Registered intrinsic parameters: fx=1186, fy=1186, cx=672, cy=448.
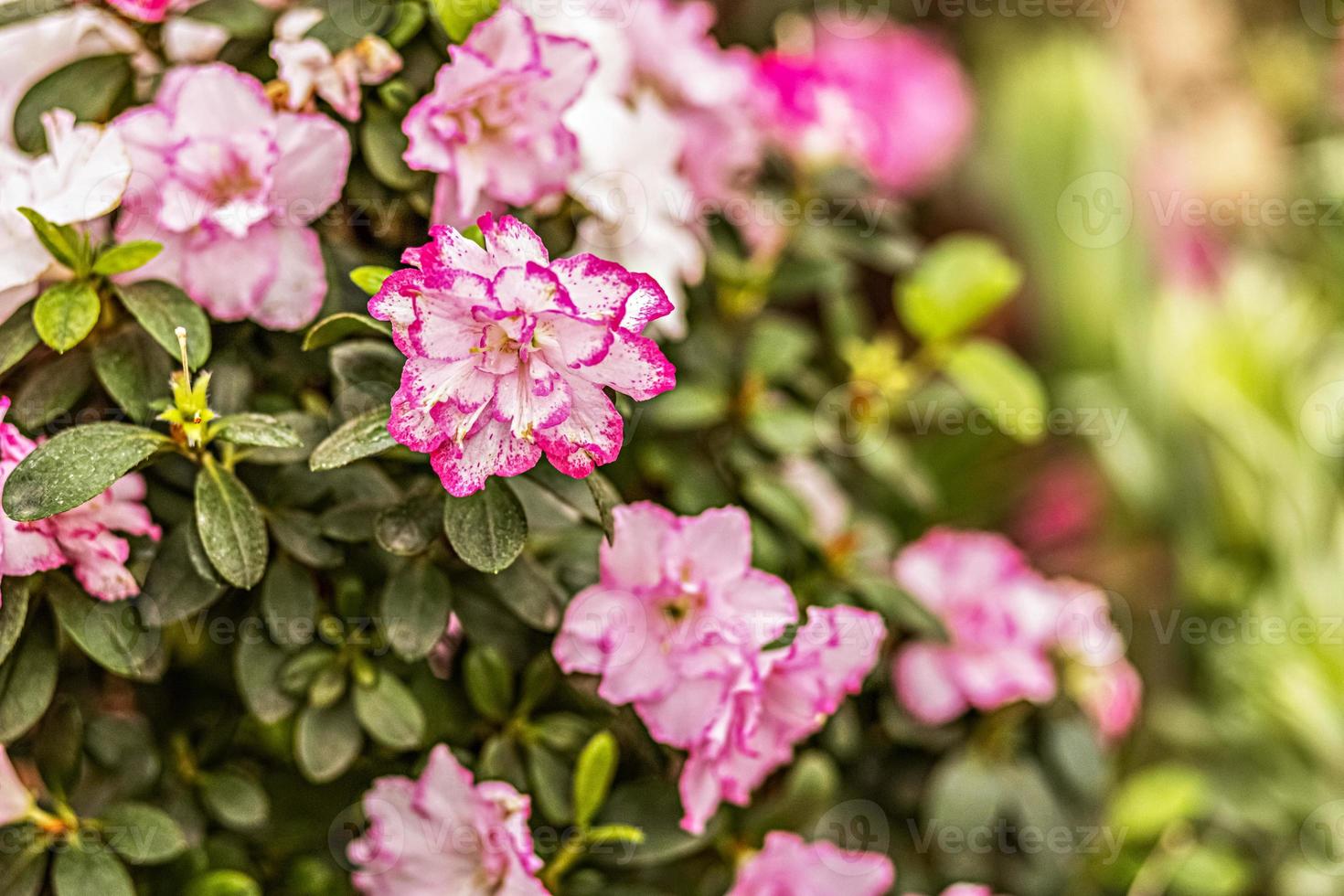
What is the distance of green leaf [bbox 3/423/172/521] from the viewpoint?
51 centimetres

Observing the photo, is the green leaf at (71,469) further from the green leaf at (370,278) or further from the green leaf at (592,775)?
the green leaf at (592,775)

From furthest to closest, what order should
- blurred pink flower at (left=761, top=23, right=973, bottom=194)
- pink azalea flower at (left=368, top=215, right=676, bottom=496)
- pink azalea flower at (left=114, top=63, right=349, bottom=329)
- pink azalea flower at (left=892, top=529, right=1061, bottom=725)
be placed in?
blurred pink flower at (left=761, top=23, right=973, bottom=194)
pink azalea flower at (left=892, top=529, right=1061, bottom=725)
pink azalea flower at (left=114, top=63, right=349, bottom=329)
pink azalea flower at (left=368, top=215, right=676, bottom=496)

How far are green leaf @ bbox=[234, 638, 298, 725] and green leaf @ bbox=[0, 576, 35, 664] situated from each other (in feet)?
0.34

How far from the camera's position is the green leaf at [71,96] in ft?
2.15

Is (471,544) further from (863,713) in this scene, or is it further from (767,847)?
(863,713)

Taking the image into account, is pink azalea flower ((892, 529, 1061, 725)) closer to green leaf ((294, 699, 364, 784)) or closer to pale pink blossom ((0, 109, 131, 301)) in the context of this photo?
green leaf ((294, 699, 364, 784))

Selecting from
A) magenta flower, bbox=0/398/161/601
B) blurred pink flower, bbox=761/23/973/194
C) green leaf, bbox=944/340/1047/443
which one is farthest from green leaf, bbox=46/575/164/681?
blurred pink flower, bbox=761/23/973/194

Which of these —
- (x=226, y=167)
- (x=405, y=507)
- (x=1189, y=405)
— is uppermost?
(x=226, y=167)

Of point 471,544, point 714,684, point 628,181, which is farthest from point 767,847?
point 628,181

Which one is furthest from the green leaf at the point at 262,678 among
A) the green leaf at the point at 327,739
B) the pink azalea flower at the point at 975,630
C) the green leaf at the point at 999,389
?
the green leaf at the point at 999,389

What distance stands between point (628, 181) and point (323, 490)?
265 mm

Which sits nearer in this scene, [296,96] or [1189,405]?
[296,96]

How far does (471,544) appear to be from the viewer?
1.80 feet

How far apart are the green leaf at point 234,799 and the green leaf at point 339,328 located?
0.25 metres
